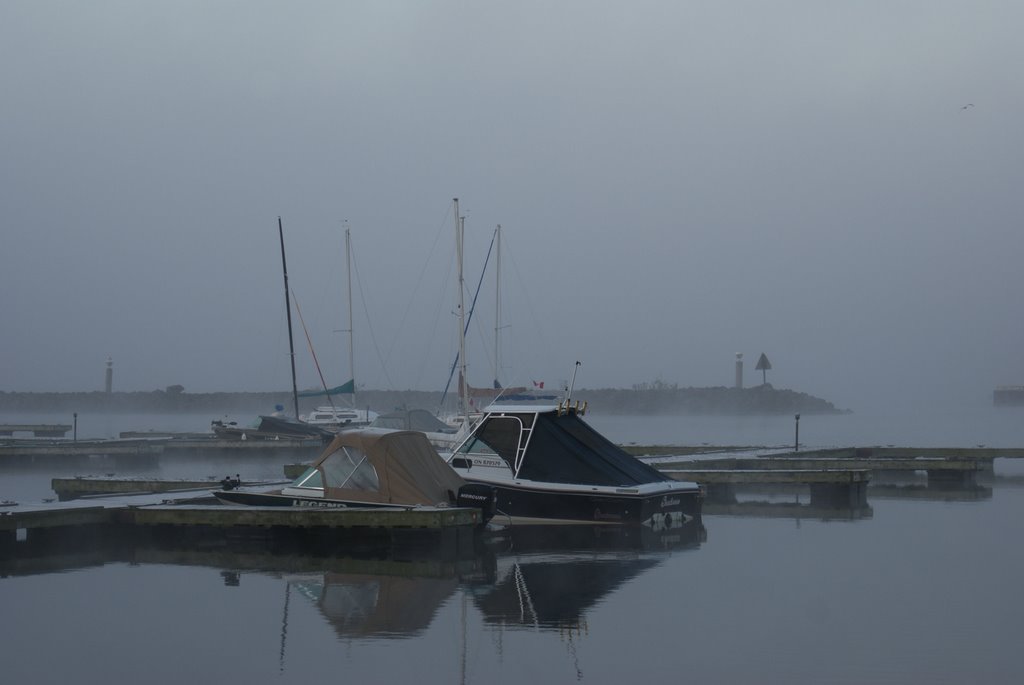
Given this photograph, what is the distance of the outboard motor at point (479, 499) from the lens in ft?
53.3

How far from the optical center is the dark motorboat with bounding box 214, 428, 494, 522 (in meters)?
16.0

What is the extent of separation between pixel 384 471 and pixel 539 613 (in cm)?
475

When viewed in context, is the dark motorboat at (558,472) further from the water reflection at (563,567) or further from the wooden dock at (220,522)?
the wooden dock at (220,522)

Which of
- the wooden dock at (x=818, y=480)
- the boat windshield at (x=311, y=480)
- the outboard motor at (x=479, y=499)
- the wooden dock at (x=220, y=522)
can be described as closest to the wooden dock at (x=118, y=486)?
the wooden dock at (x=220, y=522)

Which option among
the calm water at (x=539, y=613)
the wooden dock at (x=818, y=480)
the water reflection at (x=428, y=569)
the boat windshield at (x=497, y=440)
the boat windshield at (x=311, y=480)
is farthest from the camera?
Result: the wooden dock at (x=818, y=480)

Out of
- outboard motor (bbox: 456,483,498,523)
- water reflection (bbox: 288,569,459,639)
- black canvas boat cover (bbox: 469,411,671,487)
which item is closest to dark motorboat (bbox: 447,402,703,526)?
black canvas boat cover (bbox: 469,411,671,487)

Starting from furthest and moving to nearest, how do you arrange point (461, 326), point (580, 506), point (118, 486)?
point (461, 326) → point (118, 486) → point (580, 506)

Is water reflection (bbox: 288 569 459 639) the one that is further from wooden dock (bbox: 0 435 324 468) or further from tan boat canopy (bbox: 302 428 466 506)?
wooden dock (bbox: 0 435 324 468)

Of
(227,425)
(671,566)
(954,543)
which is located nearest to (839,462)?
(954,543)

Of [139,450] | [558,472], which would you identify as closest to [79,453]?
[139,450]

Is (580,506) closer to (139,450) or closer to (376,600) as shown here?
(376,600)

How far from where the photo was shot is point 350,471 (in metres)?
16.3

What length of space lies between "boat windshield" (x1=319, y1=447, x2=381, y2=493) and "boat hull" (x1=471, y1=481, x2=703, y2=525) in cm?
263

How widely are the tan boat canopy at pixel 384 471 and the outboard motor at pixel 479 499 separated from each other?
121 mm
